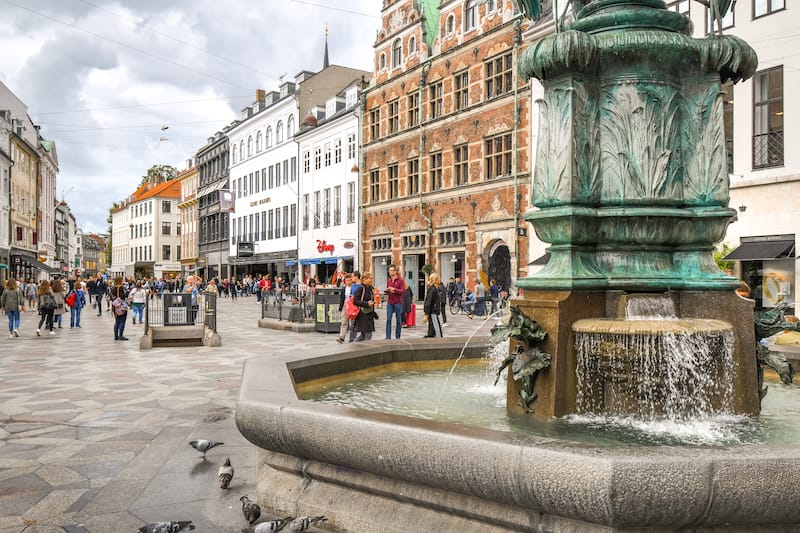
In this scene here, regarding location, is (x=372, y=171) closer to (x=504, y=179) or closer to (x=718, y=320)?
(x=504, y=179)

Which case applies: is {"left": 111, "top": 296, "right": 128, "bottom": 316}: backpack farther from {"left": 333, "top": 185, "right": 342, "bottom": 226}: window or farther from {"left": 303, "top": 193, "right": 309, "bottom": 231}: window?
{"left": 303, "top": 193, "right": 309, "bottom": 231}: window

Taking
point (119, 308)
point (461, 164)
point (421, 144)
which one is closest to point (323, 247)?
point (421, 144)

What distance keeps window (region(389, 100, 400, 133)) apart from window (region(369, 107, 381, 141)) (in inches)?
48.5

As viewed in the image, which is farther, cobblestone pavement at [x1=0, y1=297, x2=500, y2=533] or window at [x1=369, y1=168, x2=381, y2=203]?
window at [x1=369, y1=168, x2=381, y2=203]

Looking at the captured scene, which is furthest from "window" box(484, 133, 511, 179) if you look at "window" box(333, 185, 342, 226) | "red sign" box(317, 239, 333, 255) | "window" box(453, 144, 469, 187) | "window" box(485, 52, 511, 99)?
"red sign" box(317, 239, 333, 255)

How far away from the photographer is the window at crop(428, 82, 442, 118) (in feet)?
116

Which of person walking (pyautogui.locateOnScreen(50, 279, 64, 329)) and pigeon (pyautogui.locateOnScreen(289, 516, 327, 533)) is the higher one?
person walking (pyautogui.locateOnScreen(50, 279, 64, 329))

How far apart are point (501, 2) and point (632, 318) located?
2907cm

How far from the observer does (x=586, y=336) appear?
4633 mm

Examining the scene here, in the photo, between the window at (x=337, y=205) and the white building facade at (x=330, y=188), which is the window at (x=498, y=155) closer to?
the white building facade at (x=330, y=188)

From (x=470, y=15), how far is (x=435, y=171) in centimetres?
789

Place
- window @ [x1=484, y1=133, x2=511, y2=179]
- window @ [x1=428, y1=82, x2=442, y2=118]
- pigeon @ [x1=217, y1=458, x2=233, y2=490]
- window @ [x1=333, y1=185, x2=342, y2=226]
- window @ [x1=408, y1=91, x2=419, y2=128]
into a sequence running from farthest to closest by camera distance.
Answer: window @ [x1=333, y1=185, x2=342, y2=226] → window @ [x1=408, y1=91, x2=419, y2=128] → window @ [x1=428, y1=82, x2=442, y2=118] → window @ [x1=484, y1=133, x2=511, y2=179] → pigeon @ [x1=217, y1=458, x2=233, y2=490]

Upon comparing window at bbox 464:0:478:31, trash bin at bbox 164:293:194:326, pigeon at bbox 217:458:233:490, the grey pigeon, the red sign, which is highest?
window at bbox 464:0:478:31

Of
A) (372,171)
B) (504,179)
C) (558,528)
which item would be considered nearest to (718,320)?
(558,528)
